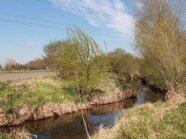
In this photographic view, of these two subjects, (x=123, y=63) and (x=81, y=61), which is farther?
(x=123, y=63)

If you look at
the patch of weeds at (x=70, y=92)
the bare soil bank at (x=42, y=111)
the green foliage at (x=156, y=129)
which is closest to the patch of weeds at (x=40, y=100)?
the bare soil bank at (x=42, y=111)

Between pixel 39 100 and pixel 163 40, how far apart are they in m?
11.5

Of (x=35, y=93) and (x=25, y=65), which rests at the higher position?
(x=25, y=65)

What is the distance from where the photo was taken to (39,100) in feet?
83.7

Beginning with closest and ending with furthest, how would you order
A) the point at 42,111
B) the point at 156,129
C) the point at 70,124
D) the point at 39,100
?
1. the point at 156,129
2. the point at 70,124
3. the point at 42,111
4. the point at 39,100

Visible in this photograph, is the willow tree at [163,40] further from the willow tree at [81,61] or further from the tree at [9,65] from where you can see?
the tree at [9,65]

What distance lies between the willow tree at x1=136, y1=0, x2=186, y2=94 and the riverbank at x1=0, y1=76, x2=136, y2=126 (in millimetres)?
7863

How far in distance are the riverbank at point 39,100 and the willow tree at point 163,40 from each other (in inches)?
310

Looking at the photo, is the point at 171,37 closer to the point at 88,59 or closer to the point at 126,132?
the point at 88,59

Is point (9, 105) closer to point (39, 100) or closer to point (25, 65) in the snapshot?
point (39, 100)

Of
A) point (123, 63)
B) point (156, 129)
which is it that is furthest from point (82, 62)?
point (123, 63)

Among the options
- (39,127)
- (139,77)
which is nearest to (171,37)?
(39,127)

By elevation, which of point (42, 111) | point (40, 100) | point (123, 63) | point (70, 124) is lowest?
point (70, 124)

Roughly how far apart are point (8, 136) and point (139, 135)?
710 cm
